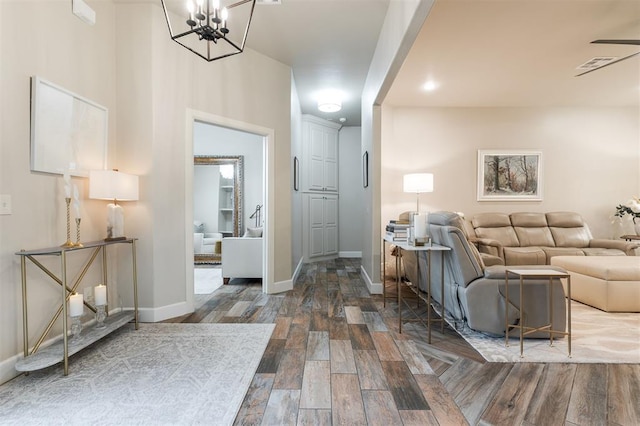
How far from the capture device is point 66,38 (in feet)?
8.25

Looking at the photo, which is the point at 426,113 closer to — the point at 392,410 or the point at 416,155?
the point at 416,155

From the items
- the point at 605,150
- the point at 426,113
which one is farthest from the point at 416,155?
the point at 605,150

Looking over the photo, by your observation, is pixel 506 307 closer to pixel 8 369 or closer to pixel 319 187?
pixel 8 369

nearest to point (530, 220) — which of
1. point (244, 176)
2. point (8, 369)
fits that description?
point (244, 176)

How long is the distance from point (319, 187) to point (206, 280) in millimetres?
2930

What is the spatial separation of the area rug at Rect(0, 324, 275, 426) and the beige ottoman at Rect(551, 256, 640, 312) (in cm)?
344

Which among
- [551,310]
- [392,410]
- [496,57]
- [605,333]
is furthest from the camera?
[496,57]

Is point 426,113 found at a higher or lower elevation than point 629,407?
higher

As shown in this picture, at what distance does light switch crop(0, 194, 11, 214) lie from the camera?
6.52 feet

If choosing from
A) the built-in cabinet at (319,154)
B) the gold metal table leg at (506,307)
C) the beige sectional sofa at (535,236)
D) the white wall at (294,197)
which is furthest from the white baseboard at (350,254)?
the gold metal table leg at (506,307)

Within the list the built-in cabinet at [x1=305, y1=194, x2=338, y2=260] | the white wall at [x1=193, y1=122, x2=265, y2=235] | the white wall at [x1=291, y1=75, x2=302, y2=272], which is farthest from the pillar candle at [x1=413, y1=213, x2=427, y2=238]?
the white wall at [x1=193, y1=122, x2=265, y2=235]

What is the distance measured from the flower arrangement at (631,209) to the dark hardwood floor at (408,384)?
4.03 metres

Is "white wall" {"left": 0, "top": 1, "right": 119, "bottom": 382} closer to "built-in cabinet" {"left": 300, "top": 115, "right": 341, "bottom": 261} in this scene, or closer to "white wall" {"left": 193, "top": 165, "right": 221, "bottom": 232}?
"white wall" {"left": 193, "top": 165, "right": 221, "bottom": 232}

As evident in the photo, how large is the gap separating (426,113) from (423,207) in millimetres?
1612
